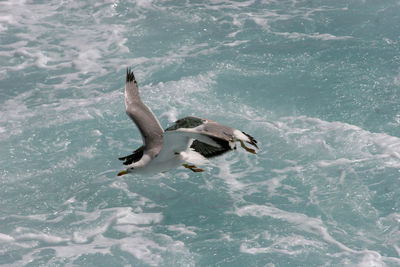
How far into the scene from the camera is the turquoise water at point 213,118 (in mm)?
13312

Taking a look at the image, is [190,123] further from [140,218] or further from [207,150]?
[140,218]

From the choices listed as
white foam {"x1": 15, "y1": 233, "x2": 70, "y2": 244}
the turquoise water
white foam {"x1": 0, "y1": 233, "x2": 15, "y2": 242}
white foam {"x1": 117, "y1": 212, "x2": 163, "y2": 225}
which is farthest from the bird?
white foam {"x1": 0, "y1": 233, "x2": 15, "y2": 242}

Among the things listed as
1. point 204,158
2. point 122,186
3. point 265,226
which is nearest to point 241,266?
point 265,226

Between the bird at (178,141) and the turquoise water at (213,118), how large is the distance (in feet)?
16.1

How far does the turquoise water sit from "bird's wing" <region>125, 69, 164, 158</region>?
4.87 m

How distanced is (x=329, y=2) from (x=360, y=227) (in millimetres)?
14752

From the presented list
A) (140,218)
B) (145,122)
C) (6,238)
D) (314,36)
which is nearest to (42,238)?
(6,238)

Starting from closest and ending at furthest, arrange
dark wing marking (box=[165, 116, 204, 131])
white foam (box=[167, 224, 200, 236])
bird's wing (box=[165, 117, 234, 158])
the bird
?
1. bird's wing (box=[165, 117, 234, 158])
2. the bird
3. dark wing marking (box=[165, 116, 204, 131])
4. white foam (box=[167, 224, 200, 236])

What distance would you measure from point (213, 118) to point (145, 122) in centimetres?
867

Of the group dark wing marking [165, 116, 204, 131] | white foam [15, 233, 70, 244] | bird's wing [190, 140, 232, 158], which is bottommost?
white foam [15, 233, 70, 244]

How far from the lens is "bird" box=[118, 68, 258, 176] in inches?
Result: 260

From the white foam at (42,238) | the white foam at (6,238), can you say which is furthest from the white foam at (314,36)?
the white foam at (6,238)

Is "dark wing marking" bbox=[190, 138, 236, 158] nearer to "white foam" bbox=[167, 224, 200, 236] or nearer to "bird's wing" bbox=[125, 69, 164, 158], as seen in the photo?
"bird's wing" bbox=[125, 69, 164, 158]

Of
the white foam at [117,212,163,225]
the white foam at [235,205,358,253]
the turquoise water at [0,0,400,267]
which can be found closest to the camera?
the turquoise water at [0,0,400,267]
